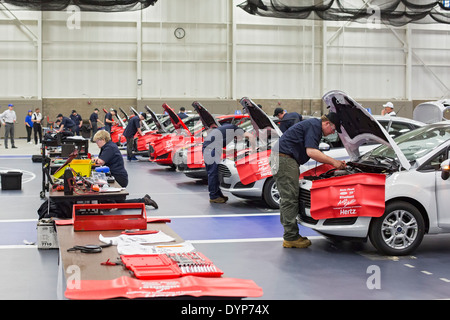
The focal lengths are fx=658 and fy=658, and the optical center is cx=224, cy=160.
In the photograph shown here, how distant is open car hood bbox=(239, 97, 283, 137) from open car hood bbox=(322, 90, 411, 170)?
1.87 metres

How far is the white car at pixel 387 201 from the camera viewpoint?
313 inches

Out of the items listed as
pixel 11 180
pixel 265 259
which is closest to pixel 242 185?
pixel 265 259

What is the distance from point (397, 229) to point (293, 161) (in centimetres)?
155

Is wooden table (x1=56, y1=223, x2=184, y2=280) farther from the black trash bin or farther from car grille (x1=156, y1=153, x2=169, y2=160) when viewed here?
car grille (x1=156, y1=153, x2=169, y2=160)

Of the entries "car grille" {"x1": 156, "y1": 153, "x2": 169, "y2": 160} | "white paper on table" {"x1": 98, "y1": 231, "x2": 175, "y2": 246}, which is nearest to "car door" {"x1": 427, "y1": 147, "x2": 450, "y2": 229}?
"white paper on table" {"x1": 98, "y1": 231, "x2": 175, "y2": 246}

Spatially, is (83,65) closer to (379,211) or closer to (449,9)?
(449,9)

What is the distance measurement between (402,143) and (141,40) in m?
28.8

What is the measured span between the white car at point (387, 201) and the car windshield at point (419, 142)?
0.95ft

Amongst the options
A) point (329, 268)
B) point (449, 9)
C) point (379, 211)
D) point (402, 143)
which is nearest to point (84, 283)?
point (329, 268)

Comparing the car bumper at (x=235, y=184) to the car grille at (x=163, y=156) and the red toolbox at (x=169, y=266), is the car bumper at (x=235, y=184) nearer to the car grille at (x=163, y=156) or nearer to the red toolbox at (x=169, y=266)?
the car grille at (x=163, y=156)

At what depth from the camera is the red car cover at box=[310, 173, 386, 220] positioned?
7.89 m

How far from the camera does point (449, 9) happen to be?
2144cm

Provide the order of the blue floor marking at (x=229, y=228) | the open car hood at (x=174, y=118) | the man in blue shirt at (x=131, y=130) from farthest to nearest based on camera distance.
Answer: the man in blue shirt at (x=131, y=130) → the open car hood at (x=174, y=118) → the blue floor marking at (x=229, y=228)

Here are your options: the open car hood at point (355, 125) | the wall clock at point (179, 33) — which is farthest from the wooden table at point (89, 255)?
the wall clock at point (179, 33)
